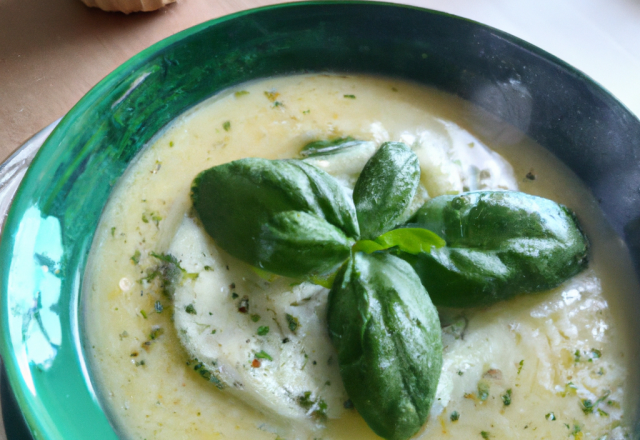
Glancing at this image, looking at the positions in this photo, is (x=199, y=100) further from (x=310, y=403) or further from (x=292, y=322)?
(x=310, y=403)

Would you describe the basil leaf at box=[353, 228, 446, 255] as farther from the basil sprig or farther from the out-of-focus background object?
the out-of-focus background object

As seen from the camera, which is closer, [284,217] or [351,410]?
[284,217]

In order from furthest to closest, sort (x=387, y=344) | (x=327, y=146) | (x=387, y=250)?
(x=327, y=146) → (x=387, y=250) → (x=387, y=344)

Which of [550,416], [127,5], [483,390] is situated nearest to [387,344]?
[483,390]

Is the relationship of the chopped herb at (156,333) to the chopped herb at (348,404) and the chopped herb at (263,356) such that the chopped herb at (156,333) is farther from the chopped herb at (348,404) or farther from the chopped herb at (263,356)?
the chopped herb at (348,404)

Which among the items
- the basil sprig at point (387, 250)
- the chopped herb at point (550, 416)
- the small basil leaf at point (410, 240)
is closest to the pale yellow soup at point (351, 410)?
the chopped herb at point (550, 416)
